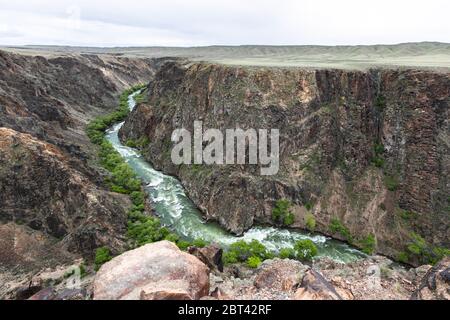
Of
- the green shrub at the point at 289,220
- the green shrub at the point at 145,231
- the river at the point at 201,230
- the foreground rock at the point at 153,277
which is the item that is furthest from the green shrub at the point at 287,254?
the foreground rock at the point at 153,277

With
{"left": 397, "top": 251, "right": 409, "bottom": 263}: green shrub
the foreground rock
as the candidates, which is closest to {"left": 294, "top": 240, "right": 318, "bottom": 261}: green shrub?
{"left": 397, "top": 251, "right": 409, "bottom": 263}: green shrub

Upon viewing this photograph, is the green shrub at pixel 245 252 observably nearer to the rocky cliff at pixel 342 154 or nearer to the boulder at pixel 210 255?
the boulder at pixel 210 255

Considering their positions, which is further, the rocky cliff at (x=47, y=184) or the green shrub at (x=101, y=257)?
the rocky cliff at (x=47, y=184)

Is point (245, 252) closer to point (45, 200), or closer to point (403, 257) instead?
point (403, 257)

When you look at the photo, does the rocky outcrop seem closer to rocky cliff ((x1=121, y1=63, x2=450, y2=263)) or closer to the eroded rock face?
the eroded rock face

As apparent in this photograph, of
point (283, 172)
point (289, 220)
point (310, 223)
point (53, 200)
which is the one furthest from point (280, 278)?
point (53, 200)

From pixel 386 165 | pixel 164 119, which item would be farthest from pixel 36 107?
pixel 386 165
